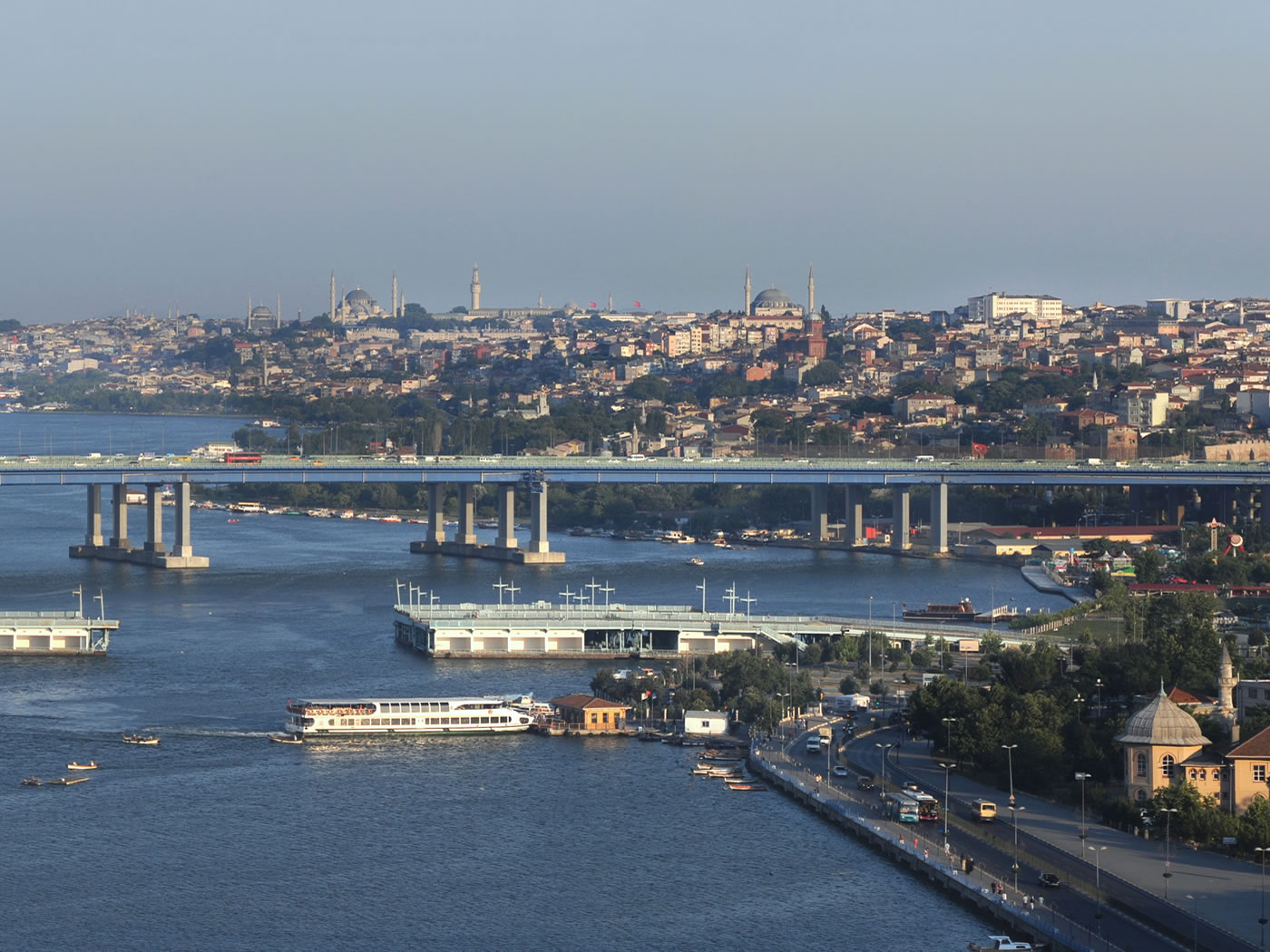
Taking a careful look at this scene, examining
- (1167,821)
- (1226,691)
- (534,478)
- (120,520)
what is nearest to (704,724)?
(1226,691)

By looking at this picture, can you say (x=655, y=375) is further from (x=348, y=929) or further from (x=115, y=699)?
(x=348, y=929)

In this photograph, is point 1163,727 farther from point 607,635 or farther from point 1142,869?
point 607,635

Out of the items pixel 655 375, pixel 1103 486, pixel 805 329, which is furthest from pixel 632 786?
pixel 805 329

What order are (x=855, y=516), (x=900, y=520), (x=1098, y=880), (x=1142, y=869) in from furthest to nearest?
(x=855, y=516) < (x=900, y=520) < (x=1142, y=869) < (x=1098, y=880)

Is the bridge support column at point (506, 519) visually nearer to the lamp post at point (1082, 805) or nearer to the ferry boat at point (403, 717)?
the ferry boat at point (403, 717)

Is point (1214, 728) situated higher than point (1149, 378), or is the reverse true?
point (1149, 378)

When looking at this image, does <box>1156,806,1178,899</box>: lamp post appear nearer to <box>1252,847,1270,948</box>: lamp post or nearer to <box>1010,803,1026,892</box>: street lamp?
<box>1252,847,1270,948</box>: lamp post

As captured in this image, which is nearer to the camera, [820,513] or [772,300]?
[820,513]
